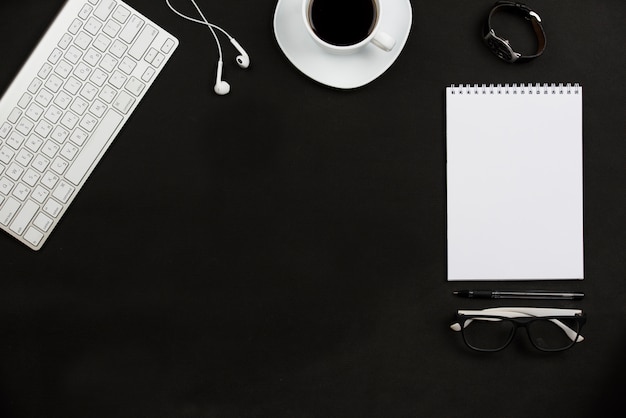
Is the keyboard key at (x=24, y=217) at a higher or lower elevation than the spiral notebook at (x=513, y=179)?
lower

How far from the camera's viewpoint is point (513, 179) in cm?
83

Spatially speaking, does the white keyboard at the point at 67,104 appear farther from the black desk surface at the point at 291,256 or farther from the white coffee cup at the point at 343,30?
the white coffee cup at the point at 343,30

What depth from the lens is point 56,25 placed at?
2.68 ft

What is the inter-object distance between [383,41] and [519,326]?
0.47 meters

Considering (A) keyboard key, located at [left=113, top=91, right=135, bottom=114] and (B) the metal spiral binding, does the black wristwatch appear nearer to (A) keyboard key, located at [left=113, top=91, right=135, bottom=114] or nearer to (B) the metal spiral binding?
(B) the metal spiral binding

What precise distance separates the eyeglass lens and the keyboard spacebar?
624 mm

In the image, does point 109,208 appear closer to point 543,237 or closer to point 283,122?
point 283,122

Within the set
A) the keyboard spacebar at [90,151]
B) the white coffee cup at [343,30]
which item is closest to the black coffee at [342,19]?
the white coffee cup at [343,30]

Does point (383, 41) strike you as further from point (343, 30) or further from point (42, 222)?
point (42, 222)

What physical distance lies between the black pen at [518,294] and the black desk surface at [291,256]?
1 centimetres

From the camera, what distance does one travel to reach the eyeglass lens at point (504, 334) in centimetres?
Answer: 84

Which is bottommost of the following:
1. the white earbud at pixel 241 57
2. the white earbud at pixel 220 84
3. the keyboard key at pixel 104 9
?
the white earbud at pixel 220 84

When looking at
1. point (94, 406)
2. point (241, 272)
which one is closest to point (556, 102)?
point (241, 272)

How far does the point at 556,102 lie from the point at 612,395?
459mm
